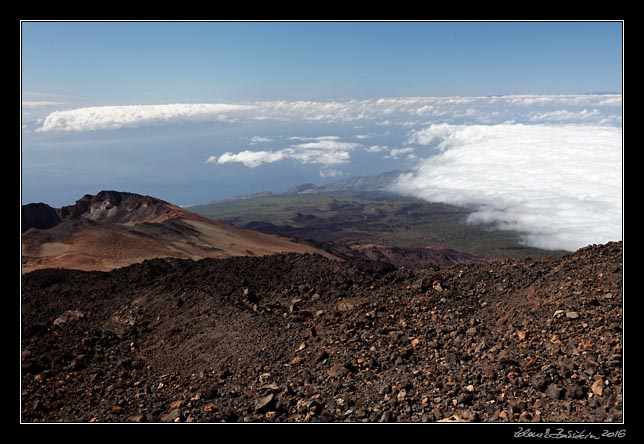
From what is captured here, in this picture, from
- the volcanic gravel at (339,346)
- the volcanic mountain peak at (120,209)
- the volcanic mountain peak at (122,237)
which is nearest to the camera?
the volcanic gravel at (339,346)

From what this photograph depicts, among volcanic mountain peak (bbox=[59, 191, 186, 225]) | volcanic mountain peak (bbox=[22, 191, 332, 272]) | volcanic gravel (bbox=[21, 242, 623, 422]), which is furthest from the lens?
volcanic mountain peak (bbox=[59, 191, 186, 225])

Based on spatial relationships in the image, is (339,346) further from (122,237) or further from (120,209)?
(120,209)

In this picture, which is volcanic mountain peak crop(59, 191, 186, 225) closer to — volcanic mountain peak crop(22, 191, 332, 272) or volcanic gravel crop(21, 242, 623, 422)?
volcanic mountain peak crop(22, 191, 332, 272)

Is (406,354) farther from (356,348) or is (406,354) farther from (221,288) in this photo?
(221,288)

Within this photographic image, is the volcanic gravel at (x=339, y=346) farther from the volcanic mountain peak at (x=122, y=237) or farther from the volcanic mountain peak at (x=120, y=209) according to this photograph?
the volcanic mountain peak at (x=120, y=209)

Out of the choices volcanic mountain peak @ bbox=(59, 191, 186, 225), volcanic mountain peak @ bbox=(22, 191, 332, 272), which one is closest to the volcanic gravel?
volcanic mountain peak @ bbox=(22, 191, 332, 272)

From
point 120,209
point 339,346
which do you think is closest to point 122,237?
point 120,209

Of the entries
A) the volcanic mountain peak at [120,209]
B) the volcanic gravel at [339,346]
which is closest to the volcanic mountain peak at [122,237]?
the volcanic mountain peak at [120,209]

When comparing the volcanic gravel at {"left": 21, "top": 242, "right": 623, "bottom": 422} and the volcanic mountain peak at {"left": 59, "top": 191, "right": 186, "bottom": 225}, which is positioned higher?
the volcanic mountain peak at {"left": 59, "top": 191, "right": 186, "bottom": 225}
